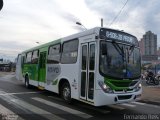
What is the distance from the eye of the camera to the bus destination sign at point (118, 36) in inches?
377

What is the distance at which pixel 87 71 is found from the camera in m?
9.84

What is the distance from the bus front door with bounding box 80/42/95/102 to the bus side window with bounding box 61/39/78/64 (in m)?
0.70

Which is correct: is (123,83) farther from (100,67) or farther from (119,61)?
(100,67)

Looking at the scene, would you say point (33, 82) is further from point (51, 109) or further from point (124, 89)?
point (124, 89)

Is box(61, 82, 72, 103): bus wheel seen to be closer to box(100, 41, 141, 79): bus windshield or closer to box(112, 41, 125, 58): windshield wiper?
box(100, 41, 141, 79): bus windshield

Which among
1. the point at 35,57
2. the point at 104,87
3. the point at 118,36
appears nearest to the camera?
the point at 104,87

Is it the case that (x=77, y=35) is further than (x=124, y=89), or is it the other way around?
(x=77, y=35)

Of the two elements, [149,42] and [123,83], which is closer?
[123,83]

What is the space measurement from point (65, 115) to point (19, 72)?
1309cm

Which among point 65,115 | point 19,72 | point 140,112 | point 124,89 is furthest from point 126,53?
point 19,72

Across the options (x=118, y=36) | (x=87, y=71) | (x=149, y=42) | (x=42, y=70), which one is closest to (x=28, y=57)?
(x=42, y=70)

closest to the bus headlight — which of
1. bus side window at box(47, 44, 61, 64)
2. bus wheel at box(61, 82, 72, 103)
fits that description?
bus wheel at box(61, 82, 72, 103)

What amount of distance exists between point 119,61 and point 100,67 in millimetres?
853

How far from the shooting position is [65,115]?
9.22 meters
